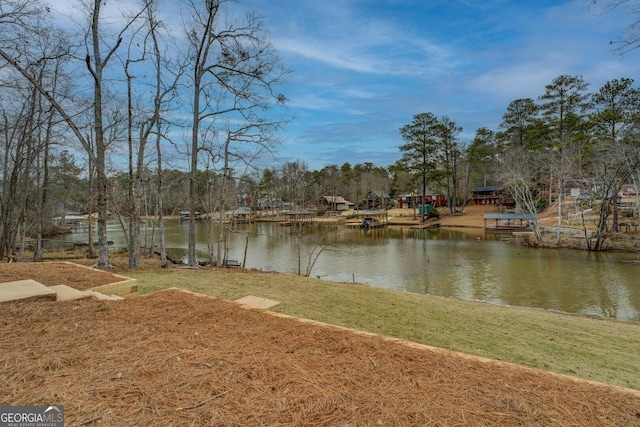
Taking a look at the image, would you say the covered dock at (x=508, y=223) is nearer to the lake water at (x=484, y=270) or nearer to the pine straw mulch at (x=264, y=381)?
the lake water at (x=484, y=270)

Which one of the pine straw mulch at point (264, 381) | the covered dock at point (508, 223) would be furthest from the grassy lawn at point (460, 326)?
the covered dock at point (508, 223)

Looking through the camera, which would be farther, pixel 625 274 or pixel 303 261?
pixel 303 261

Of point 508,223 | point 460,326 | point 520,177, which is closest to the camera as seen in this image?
point 460,326

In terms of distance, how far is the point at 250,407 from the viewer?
1.95 m

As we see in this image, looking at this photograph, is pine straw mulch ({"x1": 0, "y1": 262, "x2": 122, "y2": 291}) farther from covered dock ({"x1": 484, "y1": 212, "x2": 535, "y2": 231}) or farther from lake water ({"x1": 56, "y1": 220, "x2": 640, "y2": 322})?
covered dock ({"x1": 484, "y1": 212, "x2": 535, "y2": 231})

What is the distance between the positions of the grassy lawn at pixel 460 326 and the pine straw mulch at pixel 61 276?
704mm

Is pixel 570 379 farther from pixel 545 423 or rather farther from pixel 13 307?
pixel 13 307

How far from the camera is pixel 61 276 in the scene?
5703 millimetres

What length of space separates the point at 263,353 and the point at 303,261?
1659 cm

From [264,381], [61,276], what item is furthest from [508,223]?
[264,381]

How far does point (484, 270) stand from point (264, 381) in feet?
54.3

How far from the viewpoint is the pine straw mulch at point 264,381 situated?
1.92m

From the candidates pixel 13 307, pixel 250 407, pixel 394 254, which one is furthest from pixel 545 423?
pixel 394 254

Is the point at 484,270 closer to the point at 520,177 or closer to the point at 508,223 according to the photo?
the point at 520,177
